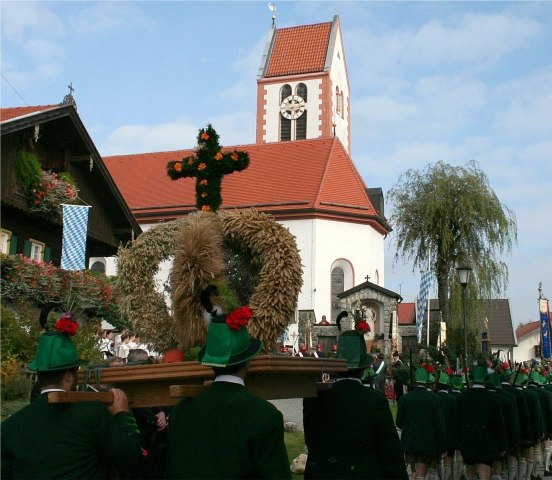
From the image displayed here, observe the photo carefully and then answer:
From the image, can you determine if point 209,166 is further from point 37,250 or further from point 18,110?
point 18,110

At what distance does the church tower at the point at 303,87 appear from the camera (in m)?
51.4

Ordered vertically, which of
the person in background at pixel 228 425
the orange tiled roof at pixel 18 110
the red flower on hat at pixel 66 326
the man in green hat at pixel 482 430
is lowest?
the man in green hat at pixel 482 430

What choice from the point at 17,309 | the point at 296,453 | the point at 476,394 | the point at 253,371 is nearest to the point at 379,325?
the point at 17,309

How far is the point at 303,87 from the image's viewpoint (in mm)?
52656

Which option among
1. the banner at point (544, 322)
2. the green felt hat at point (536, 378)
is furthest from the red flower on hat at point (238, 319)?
the banner at point (544, 322)

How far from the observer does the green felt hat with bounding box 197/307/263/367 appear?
3.67 metres

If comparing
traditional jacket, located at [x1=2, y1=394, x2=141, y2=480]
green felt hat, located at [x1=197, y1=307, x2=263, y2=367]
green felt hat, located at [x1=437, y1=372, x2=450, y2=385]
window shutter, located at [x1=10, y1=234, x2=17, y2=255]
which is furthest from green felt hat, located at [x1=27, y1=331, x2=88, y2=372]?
window shutter, located at [x1=10, y1=234, x2=17, y2=255]

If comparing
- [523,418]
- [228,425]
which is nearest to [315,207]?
[523,418]

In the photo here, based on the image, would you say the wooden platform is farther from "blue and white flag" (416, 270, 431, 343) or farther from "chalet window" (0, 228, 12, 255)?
"blue and white flag" (416, 270, 431, 343)

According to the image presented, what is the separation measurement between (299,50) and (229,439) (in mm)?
53305

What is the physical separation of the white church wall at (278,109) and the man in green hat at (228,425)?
47.4 meters

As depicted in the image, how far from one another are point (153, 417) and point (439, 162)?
104ft

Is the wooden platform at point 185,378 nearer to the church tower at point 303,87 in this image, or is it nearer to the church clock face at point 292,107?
the church tower at point 303,87

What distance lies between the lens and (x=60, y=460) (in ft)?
12.1
